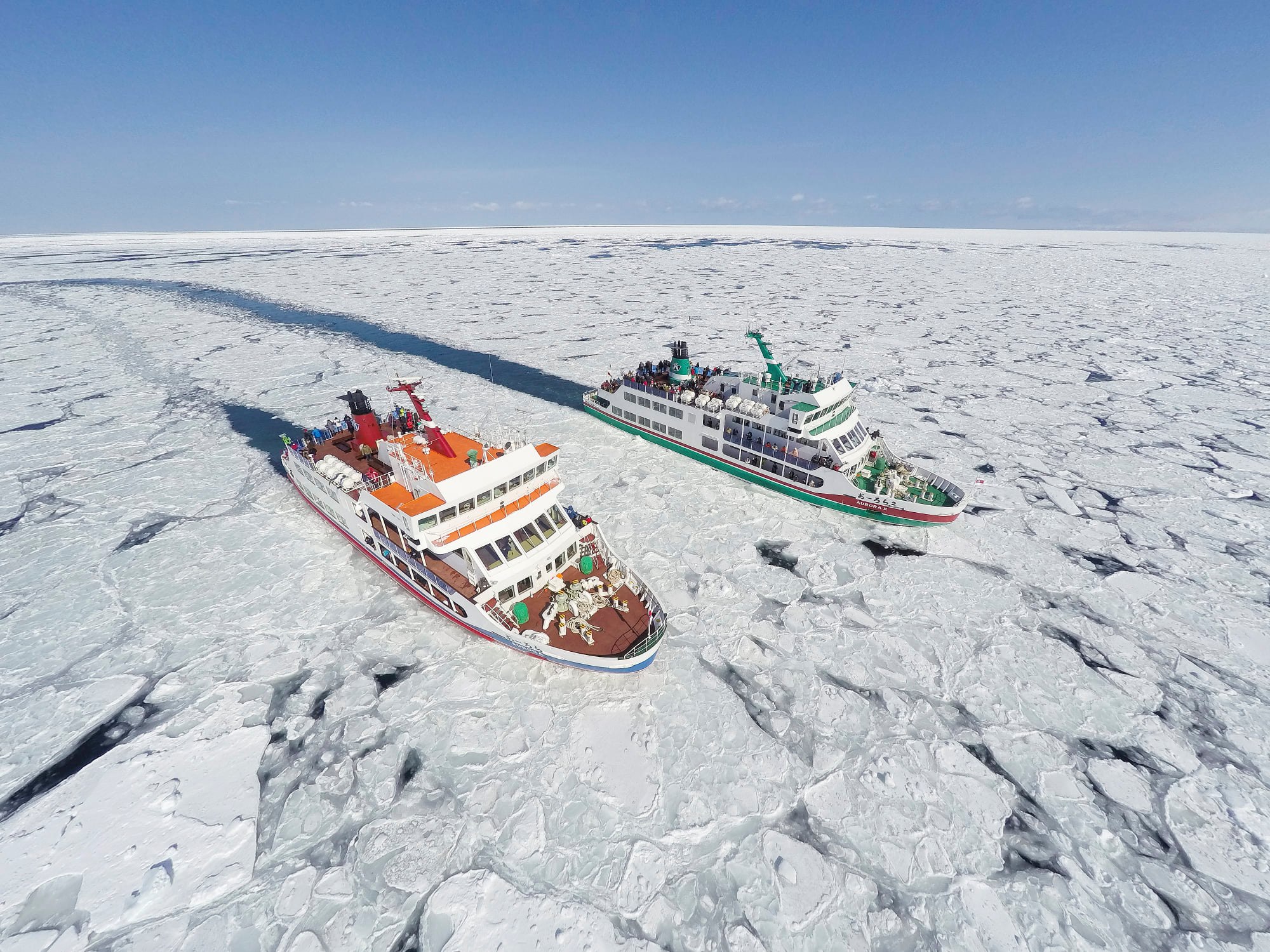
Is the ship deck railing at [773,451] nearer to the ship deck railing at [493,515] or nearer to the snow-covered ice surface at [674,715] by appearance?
the snow-covered ice surface at [674,715]

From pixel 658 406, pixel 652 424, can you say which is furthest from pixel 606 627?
pixel 652 424

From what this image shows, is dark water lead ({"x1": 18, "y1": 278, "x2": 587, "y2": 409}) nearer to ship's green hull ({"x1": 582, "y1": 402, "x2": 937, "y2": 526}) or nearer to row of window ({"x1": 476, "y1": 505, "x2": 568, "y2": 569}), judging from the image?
ship's green hull ({"x1": 582, "y1": 402, "x2": 937, "y2": 526})

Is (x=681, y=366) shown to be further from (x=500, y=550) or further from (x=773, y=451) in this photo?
(x=500, y=550)

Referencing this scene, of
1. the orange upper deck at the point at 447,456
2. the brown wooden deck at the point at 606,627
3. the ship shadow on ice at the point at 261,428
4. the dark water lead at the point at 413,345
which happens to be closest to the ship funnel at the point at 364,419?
the orange upper deck at the point at 447,456

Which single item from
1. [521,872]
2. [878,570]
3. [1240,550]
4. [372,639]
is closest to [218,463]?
[372,639]

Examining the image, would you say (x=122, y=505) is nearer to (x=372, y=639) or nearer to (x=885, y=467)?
(x=372, y=639)
